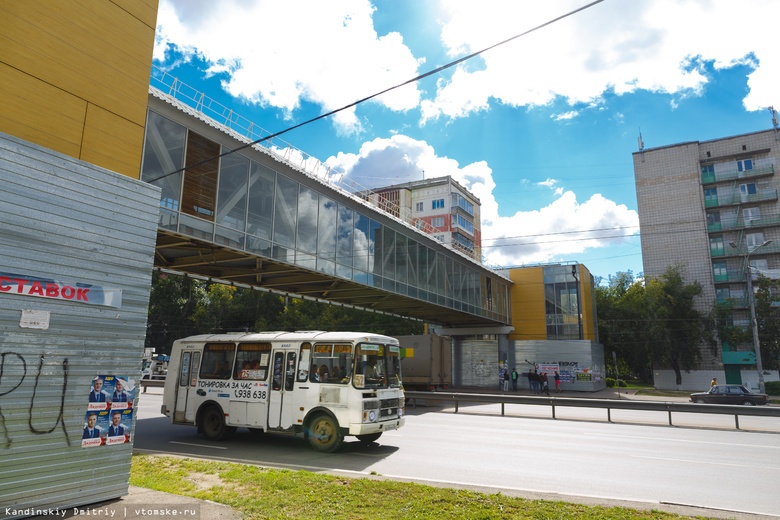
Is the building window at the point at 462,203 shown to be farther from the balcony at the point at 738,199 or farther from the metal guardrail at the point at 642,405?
the metal guardrail at the point at 642,405

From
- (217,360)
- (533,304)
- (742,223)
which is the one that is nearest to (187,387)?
(217,360)

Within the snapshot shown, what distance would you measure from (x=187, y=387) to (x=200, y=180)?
6734mm

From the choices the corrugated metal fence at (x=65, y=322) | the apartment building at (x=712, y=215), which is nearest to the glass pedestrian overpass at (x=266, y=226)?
the corrugated metal fence at (x=65, y=322)

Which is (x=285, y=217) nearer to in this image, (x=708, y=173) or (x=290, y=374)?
(x=290, y=374)

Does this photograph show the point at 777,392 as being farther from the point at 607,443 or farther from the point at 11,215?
the point at 11,215

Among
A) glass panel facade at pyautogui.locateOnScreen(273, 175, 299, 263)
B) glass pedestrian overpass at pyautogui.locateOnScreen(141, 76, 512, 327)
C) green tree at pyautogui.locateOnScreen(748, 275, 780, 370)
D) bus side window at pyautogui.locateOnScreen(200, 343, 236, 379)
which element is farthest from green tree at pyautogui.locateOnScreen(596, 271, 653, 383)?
bus side window at pyautogui.locateOnScreen(200, 343, 236, 379)

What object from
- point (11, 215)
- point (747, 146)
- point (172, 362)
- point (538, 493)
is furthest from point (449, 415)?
point (747, 146)

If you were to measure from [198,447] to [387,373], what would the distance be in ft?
16.3

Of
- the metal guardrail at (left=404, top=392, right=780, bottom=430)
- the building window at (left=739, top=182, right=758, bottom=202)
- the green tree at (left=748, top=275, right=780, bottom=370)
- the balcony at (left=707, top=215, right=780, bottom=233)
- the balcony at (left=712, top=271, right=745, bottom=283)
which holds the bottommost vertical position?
the metal guardrail at (left=404, top=392, right=780, bottom=430)

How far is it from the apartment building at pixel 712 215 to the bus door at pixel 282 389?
174 ft

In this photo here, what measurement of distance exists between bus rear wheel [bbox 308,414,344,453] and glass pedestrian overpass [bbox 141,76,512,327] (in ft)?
21.1

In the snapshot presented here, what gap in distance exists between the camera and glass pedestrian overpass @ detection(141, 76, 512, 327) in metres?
15.3

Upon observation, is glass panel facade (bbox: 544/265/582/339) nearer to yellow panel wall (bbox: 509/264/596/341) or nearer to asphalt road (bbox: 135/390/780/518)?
yellow panel wall (bbox: 509/264/596/341)

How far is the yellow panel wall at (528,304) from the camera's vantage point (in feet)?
149
